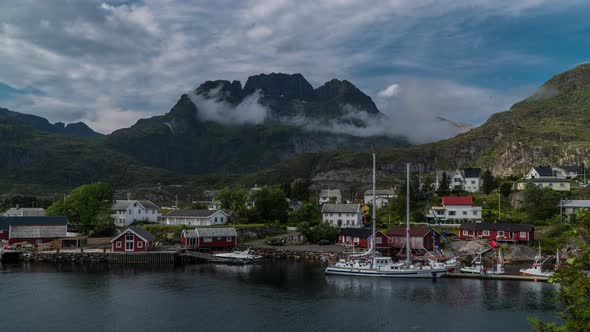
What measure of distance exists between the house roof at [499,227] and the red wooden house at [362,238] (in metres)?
13.9

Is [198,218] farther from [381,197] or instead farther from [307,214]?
[381,197]

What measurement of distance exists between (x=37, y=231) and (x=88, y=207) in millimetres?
11174

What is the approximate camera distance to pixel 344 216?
330 feet

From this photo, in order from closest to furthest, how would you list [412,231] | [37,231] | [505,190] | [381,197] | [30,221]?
[412,231]
[37,231]
[30,221]
[505,190]
[381,197]

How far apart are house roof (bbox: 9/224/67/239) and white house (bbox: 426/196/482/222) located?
69466 mm

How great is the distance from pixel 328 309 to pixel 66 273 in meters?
38.7

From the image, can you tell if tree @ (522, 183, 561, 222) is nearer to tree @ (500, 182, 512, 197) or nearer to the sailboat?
tree @ (500, 182, 512, 197)

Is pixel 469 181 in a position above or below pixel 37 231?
above

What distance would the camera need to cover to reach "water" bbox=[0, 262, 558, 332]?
131 ft

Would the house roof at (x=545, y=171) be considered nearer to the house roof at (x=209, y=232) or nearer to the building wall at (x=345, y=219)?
the building wall at (x=345, y=219)

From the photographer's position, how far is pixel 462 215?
92688mm

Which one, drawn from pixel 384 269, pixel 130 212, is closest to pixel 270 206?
pixel 130 212

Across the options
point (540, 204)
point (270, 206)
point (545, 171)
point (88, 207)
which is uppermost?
point (545, 171)

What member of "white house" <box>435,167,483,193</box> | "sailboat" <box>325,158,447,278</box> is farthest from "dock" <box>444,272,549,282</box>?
"white house" <box>435,167,483,193</box>
